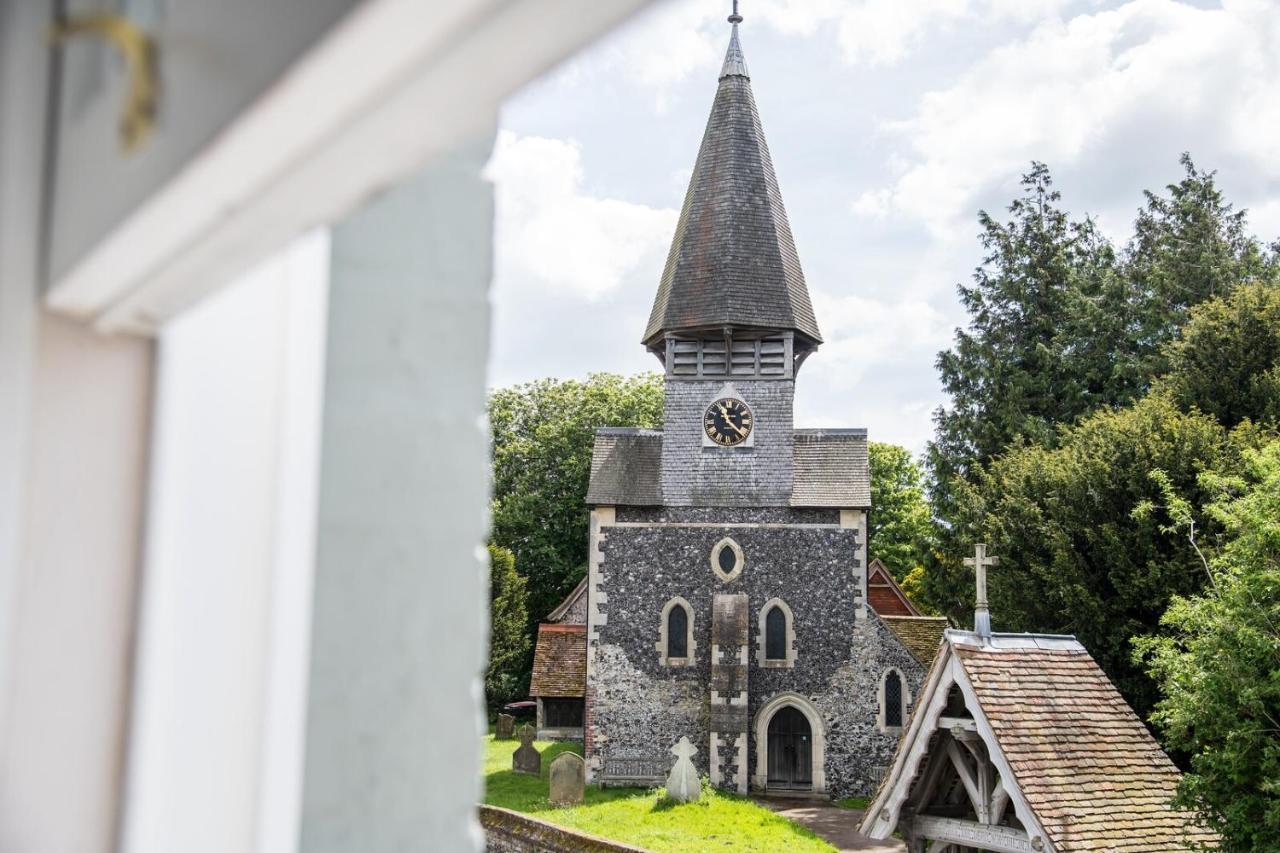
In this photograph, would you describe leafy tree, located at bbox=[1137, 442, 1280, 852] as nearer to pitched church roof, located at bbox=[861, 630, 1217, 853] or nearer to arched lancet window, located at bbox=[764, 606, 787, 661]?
pitched church roof, located at bbox=[861, 630, 1217, 853]

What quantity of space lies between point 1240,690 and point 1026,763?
91.2 inches

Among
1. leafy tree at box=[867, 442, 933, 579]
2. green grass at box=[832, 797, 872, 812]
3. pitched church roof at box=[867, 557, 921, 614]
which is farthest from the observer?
leafy tree at box=[867, 442, 933, 579]

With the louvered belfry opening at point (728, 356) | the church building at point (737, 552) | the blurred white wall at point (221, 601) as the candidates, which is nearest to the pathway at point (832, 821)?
the church building at point (737, 552)

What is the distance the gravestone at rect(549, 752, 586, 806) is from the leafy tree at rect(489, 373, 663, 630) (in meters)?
16.4

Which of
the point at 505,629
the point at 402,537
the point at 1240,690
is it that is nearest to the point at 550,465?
the point at 505,629

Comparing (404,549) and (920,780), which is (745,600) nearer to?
(920,780)

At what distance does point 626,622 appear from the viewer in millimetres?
20922

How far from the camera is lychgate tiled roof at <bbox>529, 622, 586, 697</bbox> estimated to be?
26953 mm

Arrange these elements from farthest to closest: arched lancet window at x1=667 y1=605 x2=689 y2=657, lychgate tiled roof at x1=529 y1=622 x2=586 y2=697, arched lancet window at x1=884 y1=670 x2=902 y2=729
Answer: lychgate tiled roof at x1=529 y1=622 x2=586 y2=697 < arched lancet window at x1=667 y1=605 x2=689 y2=657 < arched lancet window at x1=884 y1=670 x2=902 y2=729

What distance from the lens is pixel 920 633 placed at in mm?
22719

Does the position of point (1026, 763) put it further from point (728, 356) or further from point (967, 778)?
point (728, 356)

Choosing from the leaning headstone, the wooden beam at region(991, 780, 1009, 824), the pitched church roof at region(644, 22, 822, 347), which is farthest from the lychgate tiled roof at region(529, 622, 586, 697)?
the wooden beam at region(991, 780, 1009, 824)

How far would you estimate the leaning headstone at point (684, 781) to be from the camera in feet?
59.5

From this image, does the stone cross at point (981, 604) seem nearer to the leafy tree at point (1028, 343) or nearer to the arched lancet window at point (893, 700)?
the arched lancet window at point (893, 700)
